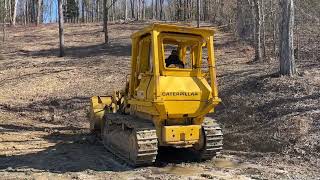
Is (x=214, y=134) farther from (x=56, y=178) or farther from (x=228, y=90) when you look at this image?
(x=228, y=90)

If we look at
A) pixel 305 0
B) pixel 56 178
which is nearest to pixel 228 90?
pixel 56 178

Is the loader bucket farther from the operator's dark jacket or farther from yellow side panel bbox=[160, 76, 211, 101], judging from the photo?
yellow side panel bbox=[160, 76, 211, 101]

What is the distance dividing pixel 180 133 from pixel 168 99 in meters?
0.78

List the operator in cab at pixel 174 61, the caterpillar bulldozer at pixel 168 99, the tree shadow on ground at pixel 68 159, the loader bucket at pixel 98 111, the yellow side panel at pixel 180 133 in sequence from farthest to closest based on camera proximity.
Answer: the loader bucket at pixel 98 111, the operator in cab at pixel 174 61, the tree shadow on ground at pixel 68 159, the yellow side panel at pixel 180 133, the caterpillar bulldozer at pixel 168 99

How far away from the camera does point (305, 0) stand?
24594 millimetres

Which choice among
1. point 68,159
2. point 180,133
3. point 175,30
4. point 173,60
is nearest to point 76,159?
point 68,159

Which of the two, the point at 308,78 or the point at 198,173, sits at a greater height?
the point at 308,78

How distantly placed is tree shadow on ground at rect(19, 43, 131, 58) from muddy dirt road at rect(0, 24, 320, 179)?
2.33m

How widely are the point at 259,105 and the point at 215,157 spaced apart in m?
3.53

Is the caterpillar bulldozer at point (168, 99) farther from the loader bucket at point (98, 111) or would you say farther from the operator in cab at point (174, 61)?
the loader bucket at point (98, 111)

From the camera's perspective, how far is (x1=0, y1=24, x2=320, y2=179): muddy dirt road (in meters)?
9.41

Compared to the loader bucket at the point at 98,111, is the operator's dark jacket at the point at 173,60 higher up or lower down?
higher up

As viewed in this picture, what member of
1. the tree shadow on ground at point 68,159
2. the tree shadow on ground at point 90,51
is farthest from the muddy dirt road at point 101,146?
the tree shadow on ground at point 90,51

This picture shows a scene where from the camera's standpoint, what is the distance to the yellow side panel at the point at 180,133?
370 inches
